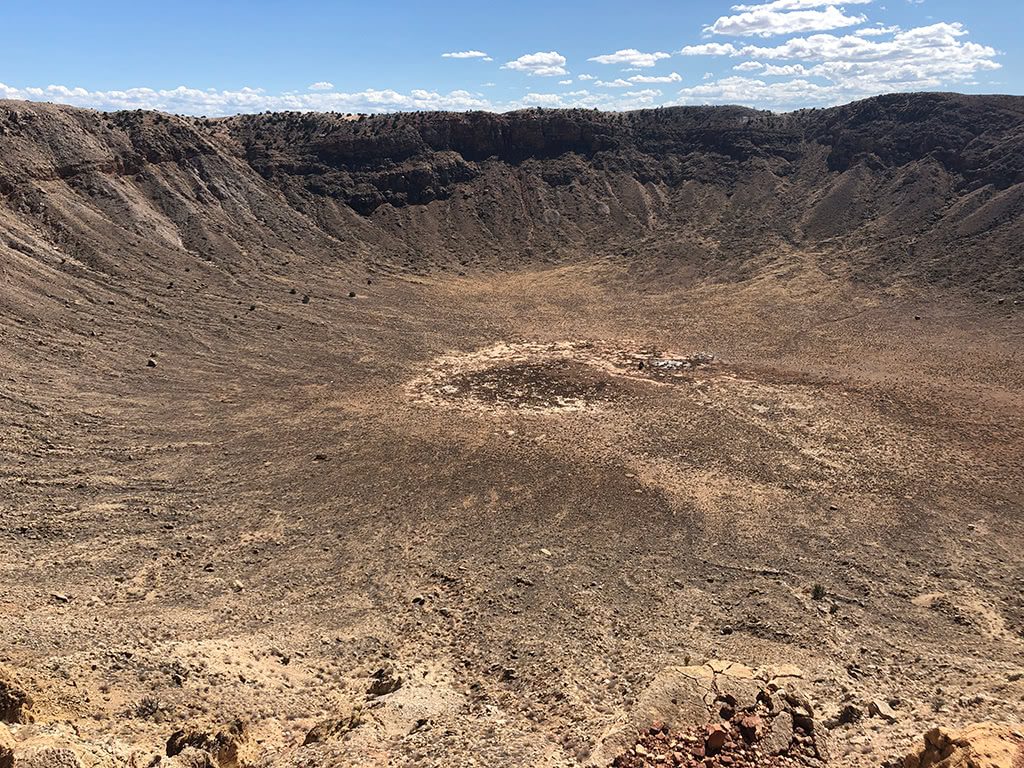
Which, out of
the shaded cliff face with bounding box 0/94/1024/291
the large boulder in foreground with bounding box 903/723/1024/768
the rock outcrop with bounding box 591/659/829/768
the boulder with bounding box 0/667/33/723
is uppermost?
the shaded cliff face with bounding box 0/94/1024/291

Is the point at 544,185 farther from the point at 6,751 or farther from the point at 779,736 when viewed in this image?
the point at 6,751

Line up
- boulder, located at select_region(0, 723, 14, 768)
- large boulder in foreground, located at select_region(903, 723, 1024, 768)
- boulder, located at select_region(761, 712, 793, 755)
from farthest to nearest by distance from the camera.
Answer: boulder, located at select_region(761, 712, 793, 755), large boulder in foreground, located at select_region(903, 723, 1024, 768), boulder, located at select_region(0, 723, 14, 768)

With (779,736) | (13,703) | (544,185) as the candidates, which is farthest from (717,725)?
(544,185)

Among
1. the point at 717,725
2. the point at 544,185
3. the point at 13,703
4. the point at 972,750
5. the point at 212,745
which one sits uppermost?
the point at 544,185

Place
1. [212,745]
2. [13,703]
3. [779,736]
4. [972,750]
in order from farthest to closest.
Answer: [779,736]
[212,745]
[13,703]
[972,750]

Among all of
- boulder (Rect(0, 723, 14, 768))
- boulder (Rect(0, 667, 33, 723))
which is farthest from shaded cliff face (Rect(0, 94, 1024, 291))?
boulder (Rect(0, 723, 14, 768))

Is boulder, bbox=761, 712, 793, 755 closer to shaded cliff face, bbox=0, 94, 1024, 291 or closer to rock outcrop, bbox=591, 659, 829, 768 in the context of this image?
rock outcrop, bbox=591, 659, 829, 768
